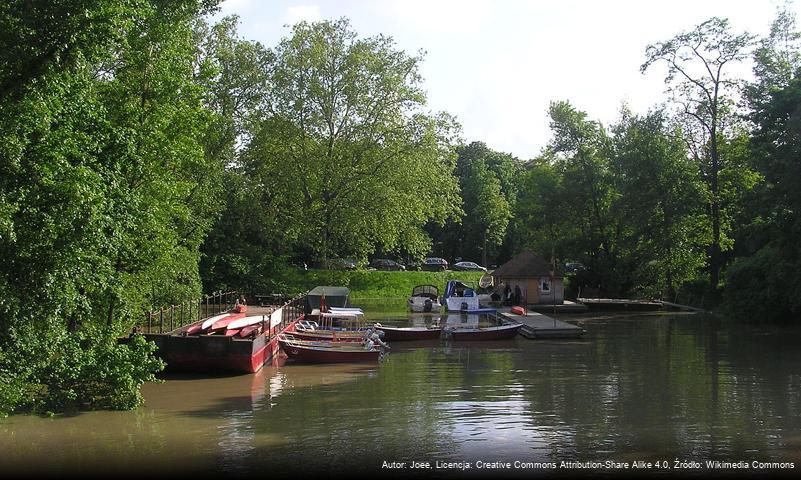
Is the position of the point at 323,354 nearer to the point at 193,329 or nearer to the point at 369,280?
the point at 193,329

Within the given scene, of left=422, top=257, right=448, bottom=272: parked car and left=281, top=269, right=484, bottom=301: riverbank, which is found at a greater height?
left=422, top=257, right=448, bottom=272: parked car

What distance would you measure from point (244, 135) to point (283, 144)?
4.24 m

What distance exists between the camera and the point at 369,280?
56250 mm

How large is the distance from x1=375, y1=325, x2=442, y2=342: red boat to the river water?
537 cm

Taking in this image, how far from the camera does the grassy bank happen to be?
52406 mm

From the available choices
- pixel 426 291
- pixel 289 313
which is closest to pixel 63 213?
pixel 289 313

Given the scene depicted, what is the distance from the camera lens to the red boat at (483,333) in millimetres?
30562

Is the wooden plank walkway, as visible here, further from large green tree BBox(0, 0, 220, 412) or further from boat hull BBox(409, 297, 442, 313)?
large green tree BBox(0, 0, 220, 412)

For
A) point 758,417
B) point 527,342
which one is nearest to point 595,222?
point 527,342

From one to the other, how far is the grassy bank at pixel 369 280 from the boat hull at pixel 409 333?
2043cm

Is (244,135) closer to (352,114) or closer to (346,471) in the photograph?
(352,114)

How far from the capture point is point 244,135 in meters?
46.5

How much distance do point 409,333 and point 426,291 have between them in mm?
19304

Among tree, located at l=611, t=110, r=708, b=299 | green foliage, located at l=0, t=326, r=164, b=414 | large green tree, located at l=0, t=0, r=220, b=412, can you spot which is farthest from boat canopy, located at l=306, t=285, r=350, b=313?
tree, located at l=611, t=110, r=708, b=299
